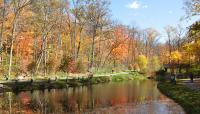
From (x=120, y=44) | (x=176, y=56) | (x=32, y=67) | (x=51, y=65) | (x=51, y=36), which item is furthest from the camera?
(x=120, y=44)

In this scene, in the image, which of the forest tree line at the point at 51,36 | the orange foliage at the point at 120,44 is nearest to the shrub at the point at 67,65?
the forest tree line at the point at 51,36

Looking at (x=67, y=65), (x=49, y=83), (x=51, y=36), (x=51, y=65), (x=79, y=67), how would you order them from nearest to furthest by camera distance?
1. (x=49, y=83)
2. (x=51, y=65)
3. (x=67, y=65)
4. (x=79, y=67)
5. (x=51, y=36)

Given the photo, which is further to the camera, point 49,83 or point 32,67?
point 32,67

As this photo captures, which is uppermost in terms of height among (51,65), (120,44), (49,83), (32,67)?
(120,44)

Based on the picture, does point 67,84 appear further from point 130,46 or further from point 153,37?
point 153,37

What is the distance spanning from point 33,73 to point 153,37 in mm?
71641

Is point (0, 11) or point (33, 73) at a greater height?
point (0, 11)

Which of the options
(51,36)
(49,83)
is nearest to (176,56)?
(51,36)

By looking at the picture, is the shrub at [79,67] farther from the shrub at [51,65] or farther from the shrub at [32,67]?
the shrub at [32,67]

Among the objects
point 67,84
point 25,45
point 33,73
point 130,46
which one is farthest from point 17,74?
point 130,46

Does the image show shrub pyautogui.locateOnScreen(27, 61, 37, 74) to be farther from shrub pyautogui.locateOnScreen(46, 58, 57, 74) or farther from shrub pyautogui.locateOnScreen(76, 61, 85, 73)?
shrub pyautogui.locateOnScreen(76, 61, 85, 73)

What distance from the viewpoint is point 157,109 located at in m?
27.2

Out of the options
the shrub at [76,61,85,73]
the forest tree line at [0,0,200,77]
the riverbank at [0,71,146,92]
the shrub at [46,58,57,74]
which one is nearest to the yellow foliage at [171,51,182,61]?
the forest tree line at [0,0,200,77]

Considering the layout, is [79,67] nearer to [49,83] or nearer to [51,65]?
[51,65]
